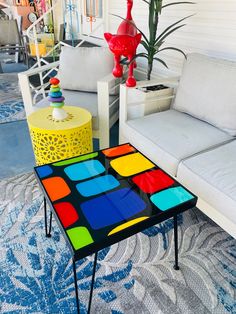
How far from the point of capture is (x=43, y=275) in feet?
3.93

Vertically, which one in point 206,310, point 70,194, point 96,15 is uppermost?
point 96,15

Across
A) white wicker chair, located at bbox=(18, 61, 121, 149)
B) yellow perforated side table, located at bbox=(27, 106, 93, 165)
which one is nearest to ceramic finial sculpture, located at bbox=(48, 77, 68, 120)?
yellow perforated side table, located at bbox=(27, 106, 93, 165)

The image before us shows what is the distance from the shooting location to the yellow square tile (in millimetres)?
1211

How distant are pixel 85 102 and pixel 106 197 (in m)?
1.16

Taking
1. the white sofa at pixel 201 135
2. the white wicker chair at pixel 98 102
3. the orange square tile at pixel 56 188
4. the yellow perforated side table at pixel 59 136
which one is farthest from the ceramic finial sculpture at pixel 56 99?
the orange square tile at pixel 56 188

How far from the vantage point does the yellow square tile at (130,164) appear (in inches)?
47.7

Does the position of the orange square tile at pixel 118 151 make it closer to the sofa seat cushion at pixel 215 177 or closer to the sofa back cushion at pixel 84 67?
Answer: the sofa seat cushion at pixel 215 177

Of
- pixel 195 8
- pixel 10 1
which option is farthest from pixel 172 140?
pixel 10 1

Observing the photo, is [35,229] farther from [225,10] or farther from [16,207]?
[225,10]

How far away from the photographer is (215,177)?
3.87 feet

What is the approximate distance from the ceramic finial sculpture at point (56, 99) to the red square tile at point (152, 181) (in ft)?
2.49

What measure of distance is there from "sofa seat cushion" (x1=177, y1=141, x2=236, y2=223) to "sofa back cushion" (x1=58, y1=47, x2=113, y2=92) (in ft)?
3.93

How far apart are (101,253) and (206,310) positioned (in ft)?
1.78

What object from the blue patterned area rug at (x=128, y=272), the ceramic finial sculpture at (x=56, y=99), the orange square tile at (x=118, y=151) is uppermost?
the ceramic finial sculpture at (x=56, y=99)
